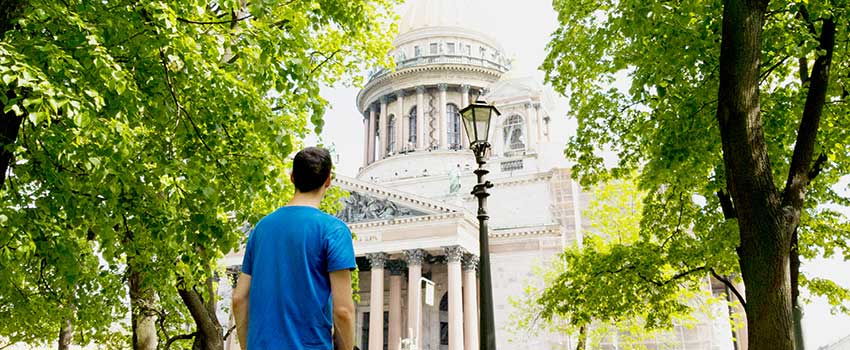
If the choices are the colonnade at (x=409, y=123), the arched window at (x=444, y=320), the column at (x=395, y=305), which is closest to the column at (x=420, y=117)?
the colonnade at (x=409, y=123)

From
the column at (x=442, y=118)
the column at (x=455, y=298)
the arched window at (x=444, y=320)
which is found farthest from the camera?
the column at (x=442, y=118)

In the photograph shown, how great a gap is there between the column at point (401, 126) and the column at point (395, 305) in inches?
706

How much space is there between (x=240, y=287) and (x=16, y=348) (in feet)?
153

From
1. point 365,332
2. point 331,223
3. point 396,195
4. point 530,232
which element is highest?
point 396,195

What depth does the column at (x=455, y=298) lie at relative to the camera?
3328 cm

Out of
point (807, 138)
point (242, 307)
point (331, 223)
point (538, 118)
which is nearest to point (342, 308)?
point (331, 223)

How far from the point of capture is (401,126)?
2217 inches

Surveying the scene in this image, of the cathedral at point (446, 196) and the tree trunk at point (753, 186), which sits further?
the cathedral at point (446, 196)

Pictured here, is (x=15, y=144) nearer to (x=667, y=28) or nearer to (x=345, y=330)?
(x=345, y=330)

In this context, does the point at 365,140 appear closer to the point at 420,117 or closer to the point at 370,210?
the point at 420,117

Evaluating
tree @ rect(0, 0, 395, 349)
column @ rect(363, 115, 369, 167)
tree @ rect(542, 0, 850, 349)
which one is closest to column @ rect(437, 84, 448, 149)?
column @ rect(363, 115, 369, 167)

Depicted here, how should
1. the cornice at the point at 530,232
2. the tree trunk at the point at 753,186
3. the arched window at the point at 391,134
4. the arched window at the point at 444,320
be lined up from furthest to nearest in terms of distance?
the arched window at the point at 391,134 → the arched window at the point at 444,320 → the cornice at the point at 530,232 → the tree trunk at the point at 753,186

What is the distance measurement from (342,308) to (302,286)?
0.22 metres

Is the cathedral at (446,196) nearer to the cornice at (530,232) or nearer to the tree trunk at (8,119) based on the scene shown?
the cornice at (530,232)
